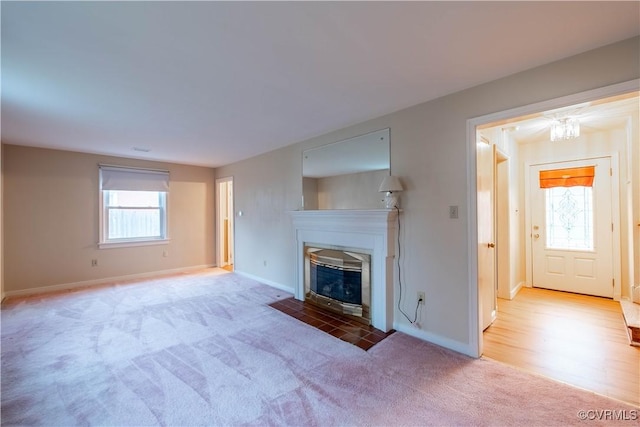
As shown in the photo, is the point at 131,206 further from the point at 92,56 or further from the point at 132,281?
the point at 92,56

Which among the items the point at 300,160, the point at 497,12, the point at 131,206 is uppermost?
the point at 497,12

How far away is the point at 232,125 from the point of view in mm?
3369

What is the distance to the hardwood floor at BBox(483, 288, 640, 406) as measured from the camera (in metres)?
2.03

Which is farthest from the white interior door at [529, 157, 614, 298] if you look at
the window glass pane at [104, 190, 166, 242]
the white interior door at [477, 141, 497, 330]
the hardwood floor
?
the window glass pane at [104, 190, 166, 242]

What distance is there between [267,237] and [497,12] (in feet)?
13.7

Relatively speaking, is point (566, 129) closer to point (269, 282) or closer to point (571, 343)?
point (571, 343)

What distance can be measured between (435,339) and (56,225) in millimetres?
5867

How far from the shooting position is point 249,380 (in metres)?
2.03

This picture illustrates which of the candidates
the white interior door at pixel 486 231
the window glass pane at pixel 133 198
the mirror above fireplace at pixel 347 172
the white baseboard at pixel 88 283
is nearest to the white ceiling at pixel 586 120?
the white interior door at pixel 486 231

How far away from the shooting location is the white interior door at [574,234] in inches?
156

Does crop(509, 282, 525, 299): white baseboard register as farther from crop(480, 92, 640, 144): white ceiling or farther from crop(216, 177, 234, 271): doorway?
crop(216, 177, 234, 271): doorway

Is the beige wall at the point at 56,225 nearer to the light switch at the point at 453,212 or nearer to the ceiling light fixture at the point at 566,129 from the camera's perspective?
the light switch at the point at 453,212

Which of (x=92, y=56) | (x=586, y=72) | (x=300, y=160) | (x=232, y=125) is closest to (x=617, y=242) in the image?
(x=586, y=72)

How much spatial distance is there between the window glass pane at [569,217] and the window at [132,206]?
7060 millimetres
